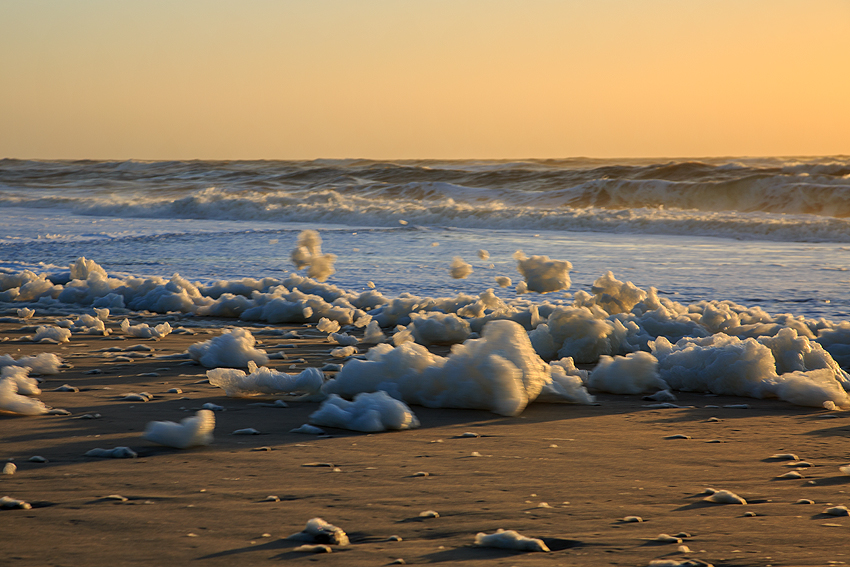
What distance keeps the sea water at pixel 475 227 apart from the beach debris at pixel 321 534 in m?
4.63

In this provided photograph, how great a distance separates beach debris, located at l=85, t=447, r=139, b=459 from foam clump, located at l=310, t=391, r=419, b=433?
0.63 metres

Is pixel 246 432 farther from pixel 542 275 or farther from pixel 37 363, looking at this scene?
pixel 542 275

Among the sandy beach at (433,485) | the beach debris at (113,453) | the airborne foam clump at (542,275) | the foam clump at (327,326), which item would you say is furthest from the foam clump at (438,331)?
the beach debris at (113,453)

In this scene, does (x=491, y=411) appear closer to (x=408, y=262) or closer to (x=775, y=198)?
(x=408, y=262)

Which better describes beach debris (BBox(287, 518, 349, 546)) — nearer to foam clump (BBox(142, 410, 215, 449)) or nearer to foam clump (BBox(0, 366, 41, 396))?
foam clump (BBox(142, 410, 215, 449))

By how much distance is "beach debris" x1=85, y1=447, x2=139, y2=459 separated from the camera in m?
2.34

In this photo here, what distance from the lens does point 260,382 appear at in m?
3.19

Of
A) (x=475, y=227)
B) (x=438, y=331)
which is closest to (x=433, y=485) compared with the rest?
(x=438, y=331)

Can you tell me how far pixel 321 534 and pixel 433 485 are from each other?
0.47m

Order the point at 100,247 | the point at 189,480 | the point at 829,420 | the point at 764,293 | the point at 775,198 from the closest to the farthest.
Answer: the point at 189,480 < the point at 829,420 < the point at 764,293 < the point at 100,247 < the point at 775,198

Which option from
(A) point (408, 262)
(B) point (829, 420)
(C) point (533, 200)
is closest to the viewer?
(B) point (829, 420)

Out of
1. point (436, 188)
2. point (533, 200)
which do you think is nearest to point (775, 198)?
point (533, 200)

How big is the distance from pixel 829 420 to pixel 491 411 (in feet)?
4.08

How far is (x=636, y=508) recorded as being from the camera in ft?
6.46
